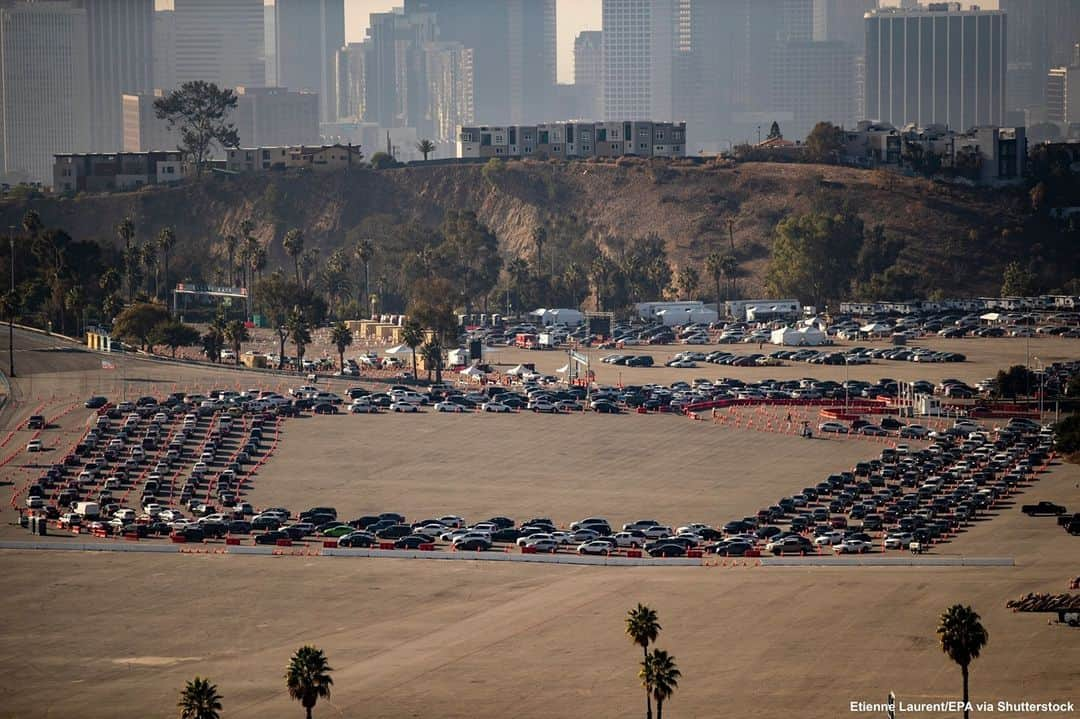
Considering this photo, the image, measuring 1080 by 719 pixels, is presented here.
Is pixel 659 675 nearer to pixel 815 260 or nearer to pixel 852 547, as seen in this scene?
pixel 852 547

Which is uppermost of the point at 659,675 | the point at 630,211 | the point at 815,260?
the point at 630,211

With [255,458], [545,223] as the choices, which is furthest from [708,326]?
[255,458]

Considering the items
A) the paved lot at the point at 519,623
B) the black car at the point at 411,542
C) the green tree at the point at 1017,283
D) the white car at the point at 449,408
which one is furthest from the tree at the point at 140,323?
the green tree at the point at 1017,283

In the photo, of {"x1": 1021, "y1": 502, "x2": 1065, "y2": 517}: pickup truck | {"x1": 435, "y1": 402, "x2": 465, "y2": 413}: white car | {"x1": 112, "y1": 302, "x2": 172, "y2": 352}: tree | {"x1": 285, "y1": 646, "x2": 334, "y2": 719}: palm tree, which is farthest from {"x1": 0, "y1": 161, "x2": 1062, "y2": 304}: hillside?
{"x1": 285, "y1": 646, "x2": 334, "y2": 719}: palm tree

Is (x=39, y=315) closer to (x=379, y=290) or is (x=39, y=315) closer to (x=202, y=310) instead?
(x=202, y=310)

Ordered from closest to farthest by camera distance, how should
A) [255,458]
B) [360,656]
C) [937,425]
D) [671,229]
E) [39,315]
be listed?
1. [360,656]
2. [255,458]
3. [937,425]
4. [39,315]
5. [671,229]

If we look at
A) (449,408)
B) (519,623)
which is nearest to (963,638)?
(519,623)

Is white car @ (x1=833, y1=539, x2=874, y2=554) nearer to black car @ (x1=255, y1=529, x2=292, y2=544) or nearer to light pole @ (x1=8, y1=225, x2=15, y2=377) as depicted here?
black car @ (x1=255, y1=529, x2=292, y2=544)
